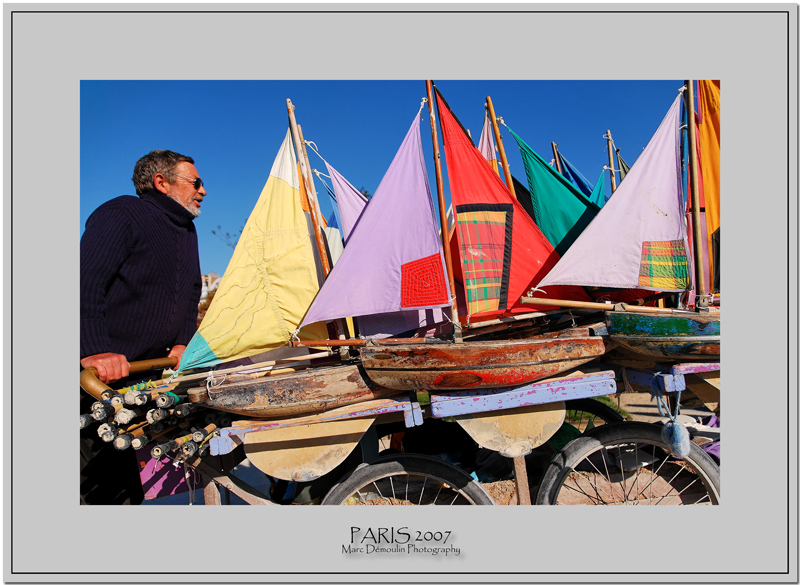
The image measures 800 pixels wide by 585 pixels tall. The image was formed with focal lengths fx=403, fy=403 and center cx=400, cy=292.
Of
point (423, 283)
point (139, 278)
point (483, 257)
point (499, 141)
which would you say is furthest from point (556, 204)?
point (139, 278)

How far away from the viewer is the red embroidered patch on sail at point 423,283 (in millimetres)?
2641

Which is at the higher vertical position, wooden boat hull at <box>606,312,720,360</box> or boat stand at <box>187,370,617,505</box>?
wooden boat hull at <box>606,312,720,360</box>

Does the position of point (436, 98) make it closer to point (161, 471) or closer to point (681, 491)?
point (681, 491)

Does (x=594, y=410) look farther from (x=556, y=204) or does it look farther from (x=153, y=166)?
(x=153, y=166)

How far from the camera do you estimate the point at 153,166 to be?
241 centimetres

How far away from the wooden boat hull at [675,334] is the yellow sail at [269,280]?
1.97 m

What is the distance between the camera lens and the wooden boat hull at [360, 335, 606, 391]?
1.79 meters

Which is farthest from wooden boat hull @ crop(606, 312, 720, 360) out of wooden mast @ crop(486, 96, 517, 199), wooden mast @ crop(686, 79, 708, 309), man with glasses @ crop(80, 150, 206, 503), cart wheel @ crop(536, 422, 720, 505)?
man with glasses @ crop(80, 150, 206, 503)

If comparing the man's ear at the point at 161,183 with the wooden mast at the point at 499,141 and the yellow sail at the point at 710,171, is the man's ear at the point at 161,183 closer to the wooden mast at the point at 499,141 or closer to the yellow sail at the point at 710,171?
the wooden mast at the point at 499,141

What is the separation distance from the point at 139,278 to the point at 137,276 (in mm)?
14

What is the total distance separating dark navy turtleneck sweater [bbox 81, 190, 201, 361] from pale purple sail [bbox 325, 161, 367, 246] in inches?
62.3

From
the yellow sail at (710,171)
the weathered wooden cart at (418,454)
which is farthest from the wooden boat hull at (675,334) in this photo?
the yellow sail at (710,171)

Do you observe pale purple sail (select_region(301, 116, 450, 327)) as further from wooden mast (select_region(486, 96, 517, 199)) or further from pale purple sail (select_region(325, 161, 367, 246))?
wooden mast (select_region(486, 96, 517, 199))

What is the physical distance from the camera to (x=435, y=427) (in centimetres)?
290
